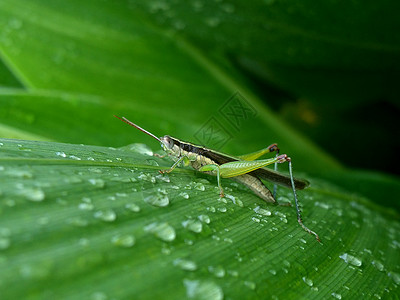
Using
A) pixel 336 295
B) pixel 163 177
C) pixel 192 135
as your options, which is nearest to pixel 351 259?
pixel 336 295

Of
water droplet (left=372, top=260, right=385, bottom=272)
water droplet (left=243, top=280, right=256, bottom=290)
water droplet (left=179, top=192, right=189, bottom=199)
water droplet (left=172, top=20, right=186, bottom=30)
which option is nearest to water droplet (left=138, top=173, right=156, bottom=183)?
water droplet (left=179, top=192, right=189, bottom=199)

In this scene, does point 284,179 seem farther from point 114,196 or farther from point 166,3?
point 166,3

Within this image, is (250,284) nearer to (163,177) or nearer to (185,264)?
(185,264)

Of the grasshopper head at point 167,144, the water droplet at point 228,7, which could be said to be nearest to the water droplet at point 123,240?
the grasshopper head at point 167,144

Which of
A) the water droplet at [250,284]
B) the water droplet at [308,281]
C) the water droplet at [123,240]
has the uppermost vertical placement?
the water droplet at [123,240]

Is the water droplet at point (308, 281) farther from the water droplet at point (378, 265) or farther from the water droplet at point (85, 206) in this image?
→ the water droplet at point (85, 206)

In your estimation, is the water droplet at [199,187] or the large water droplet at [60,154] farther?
the water droplet at [199,187]
